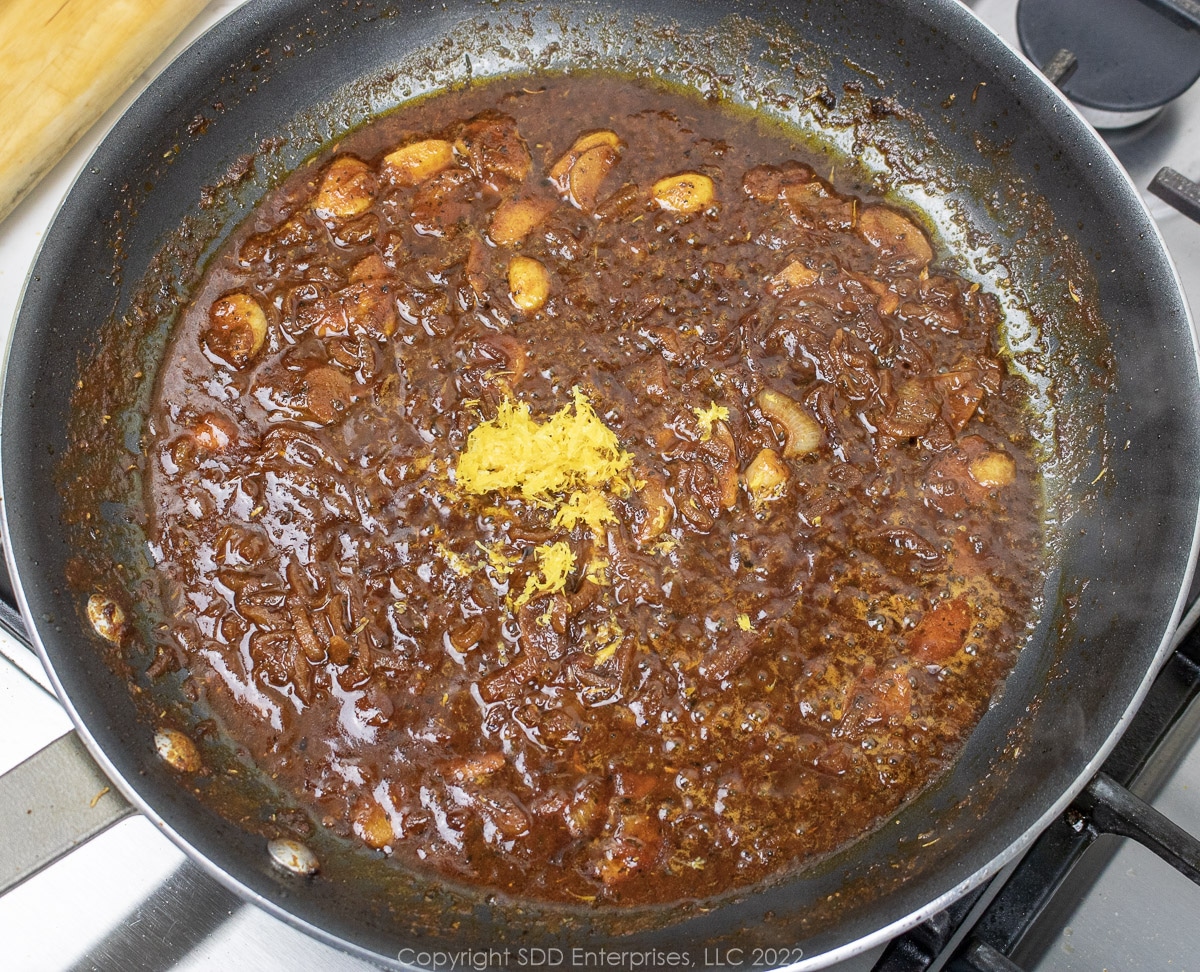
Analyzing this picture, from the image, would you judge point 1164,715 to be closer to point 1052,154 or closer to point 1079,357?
point 1079,357

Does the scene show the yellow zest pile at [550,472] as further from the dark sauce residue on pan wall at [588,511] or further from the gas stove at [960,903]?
the gas stove at [960,903]

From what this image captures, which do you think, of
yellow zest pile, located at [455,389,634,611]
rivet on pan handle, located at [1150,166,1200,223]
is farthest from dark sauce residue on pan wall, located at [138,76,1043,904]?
rivet on pan handle, located at [1150,166,1200,223]

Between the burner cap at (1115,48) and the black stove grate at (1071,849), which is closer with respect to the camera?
the black stove grate at (1071,849)

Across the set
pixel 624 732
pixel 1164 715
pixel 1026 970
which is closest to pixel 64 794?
pixel 624 732
